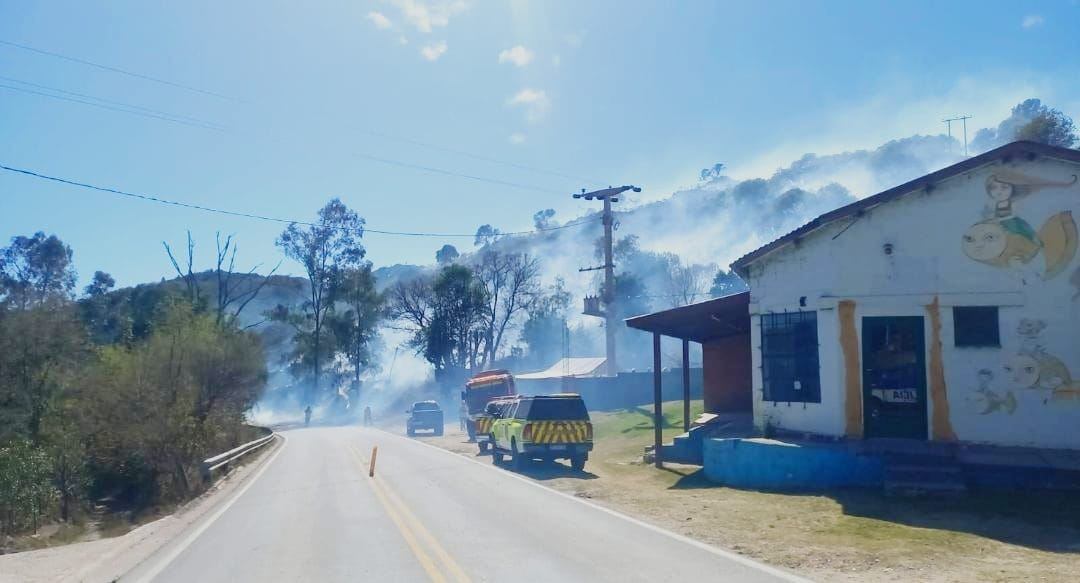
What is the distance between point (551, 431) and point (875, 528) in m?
11.7

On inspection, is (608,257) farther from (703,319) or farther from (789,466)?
(789,466)

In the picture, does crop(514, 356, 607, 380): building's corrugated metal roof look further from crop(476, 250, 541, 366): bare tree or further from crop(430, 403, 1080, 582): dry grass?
crop(430, 403, 1080, 582): dry grass

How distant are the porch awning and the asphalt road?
196 inches

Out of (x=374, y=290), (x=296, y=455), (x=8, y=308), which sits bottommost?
(x=296, y=455)

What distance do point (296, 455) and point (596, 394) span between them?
2247 cm

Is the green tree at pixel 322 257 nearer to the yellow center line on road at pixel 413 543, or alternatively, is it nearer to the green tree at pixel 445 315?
the green tree at pixel 445 315

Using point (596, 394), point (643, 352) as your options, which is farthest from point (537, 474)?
point (643, 352)

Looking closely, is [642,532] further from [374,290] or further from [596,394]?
[374,290]

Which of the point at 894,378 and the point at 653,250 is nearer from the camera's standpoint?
the point at 894,378

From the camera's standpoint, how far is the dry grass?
9.80 m

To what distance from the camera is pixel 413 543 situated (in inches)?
466

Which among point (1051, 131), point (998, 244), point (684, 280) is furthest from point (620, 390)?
point (684, 280)

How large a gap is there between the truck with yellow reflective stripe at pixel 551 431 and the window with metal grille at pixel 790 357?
18.8ft

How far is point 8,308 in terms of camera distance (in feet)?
102
